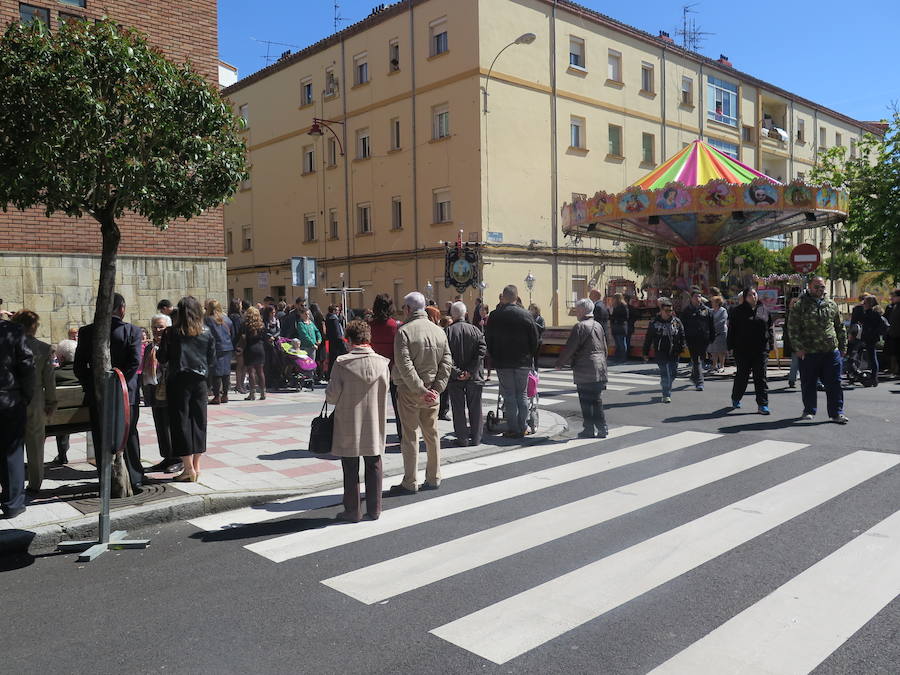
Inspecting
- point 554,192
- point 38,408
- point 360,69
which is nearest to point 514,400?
point 38,408

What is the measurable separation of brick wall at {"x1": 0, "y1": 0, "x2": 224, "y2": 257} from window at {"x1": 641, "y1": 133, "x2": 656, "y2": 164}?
21808 mm

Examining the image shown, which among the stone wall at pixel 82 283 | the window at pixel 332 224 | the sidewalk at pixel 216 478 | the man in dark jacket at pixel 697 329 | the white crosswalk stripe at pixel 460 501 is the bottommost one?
the white crosswalk stripe at pixel 460 501

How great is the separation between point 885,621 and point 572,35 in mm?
29148

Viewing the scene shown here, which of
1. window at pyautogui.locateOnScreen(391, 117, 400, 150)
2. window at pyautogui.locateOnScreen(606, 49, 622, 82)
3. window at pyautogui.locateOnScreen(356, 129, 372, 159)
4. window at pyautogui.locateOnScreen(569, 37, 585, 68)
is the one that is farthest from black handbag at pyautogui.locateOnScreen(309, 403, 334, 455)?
window at pyautogui.locateOnScreen(606, 49, 622, 82)

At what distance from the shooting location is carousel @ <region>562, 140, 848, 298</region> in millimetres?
20078

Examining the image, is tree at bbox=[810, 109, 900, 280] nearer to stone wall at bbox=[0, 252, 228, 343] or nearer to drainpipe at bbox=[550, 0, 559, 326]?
drainpipe at bbox=[550, 0, 559, 326]

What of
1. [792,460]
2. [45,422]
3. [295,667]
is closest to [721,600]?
[295,667]

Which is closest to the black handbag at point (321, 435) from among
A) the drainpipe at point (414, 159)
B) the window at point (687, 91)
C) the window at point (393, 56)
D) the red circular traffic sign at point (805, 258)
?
the red circular traffic sign at point (805, 258)

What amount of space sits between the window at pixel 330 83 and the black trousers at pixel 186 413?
1127 inches

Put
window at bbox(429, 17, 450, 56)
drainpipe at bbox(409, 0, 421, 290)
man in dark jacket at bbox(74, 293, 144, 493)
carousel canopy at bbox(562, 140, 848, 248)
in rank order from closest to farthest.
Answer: man in dark jacket at bbox(74, 293, 144, 493) → carousel canopy at bbox(562, 140, 848, 248) → window at bbox(429, 17, 450, 56) → drainpipe at bbox(409, 0, 421, 290)

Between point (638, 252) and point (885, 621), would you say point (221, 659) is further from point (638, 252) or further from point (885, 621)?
point (638, 252)

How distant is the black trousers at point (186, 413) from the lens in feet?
21.5

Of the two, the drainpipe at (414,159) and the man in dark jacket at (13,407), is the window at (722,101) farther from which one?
the man in dark jacket at (13,407)

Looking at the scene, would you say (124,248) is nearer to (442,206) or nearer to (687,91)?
(442,206)
